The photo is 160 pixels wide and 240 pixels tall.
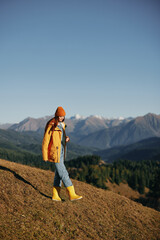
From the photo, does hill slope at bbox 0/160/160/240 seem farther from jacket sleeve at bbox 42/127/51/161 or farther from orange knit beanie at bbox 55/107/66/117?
orange knit beanie at bbox 55/107/66/117

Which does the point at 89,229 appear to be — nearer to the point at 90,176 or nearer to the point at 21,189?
the point at 21,189

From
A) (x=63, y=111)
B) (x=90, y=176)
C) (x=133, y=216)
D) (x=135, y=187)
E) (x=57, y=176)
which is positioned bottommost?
(x=135, y=187)

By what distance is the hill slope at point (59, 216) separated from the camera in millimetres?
8638

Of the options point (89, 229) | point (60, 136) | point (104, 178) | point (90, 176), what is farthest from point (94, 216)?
point (104, 178)

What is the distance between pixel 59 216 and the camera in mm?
10336

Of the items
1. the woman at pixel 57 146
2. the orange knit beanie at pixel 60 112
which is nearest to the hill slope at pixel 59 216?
the woman at pixel 57 146

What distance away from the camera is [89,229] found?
10289mm

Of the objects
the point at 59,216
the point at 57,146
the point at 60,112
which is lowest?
the point at 59,216

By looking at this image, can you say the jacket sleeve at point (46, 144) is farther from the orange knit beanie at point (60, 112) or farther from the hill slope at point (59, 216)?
the hill slope at point (59, 216)

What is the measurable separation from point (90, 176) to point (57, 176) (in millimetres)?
95248

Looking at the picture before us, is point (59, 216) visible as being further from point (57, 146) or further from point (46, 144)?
point (46, 144)

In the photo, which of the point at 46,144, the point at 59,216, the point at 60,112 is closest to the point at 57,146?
the point at 46,144

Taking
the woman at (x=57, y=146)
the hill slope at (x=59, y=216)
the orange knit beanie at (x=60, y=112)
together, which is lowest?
the hill slope at (x=59, y=216)

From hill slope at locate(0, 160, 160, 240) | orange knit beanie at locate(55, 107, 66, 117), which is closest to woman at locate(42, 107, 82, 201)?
orange knit beanie at locate(55, 107, 66, 117)
